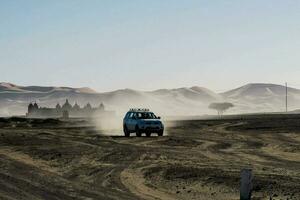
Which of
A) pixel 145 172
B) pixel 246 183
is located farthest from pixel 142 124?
pixel 246 183

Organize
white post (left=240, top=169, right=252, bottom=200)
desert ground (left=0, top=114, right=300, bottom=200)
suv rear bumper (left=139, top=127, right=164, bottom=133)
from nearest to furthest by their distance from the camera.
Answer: white post (left=240, top=169, right=252, bottom=200) → desert ground (left=0, top=114, right=300, bottom=200) → suv rear bumper (left=139, top=127, right=164, bottom=133)

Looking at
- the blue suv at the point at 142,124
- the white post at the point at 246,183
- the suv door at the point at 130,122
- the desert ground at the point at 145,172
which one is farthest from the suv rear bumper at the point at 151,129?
the white post at the point at 246,183

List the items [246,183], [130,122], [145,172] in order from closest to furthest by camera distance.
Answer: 1. [246,183]
2. [145,172]
3. [130,122]

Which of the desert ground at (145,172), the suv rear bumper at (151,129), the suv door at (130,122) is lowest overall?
the desert ground at (145,172)

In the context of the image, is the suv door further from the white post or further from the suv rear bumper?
the white post

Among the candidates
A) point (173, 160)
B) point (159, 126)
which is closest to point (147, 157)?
point (173, 160)

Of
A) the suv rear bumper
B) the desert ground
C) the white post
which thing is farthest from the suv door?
the white post

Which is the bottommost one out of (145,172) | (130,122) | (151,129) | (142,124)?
(145,172)

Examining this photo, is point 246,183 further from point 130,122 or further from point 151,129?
point 130,122

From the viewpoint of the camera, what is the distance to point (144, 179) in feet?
57.6

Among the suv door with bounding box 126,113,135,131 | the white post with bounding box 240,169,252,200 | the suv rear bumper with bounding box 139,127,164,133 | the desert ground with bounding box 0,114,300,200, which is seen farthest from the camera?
the suv door with bounding box 126,113,135,131

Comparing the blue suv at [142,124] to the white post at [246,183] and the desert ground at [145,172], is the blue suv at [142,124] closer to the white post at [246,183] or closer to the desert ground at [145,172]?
the desert ground at [145,172]

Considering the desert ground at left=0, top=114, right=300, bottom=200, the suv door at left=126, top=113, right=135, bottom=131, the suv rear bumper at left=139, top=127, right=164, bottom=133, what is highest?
the suv door at left=126, top=113, right=135, bottom=131

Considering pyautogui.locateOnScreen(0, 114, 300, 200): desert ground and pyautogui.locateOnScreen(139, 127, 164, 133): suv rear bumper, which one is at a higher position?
pyautogui.locateOnScreen(139, 127, 164, 133): suv rear bumper
